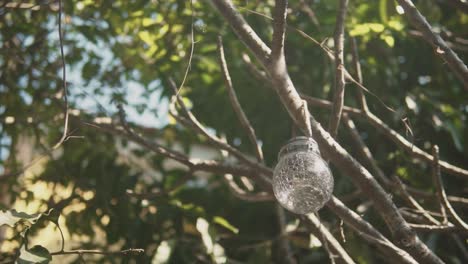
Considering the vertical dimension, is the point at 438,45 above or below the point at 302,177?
above

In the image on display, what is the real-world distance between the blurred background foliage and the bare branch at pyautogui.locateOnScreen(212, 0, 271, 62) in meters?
0.85

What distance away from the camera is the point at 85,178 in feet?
12.0

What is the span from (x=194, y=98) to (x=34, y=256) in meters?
2.21

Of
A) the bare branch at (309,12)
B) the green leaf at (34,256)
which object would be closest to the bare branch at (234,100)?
the bare branch at (309,12)

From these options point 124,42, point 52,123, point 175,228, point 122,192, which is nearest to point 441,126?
point 175,228

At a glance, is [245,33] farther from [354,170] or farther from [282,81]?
[354,170]

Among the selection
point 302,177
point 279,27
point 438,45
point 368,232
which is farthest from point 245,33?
point 368,232

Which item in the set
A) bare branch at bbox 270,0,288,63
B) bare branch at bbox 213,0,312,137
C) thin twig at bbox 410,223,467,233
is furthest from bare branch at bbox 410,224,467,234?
bare branch at bbox 270,0,288,63

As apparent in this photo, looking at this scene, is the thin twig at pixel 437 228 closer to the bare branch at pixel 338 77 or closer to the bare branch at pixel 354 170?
the bare branch at pixel 354 170

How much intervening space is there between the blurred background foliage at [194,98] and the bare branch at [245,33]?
850 millimetres

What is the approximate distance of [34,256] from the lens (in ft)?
5.81

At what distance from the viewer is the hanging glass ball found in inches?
72.9

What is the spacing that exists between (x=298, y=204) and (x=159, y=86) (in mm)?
2037

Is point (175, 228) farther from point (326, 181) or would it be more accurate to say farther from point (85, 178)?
point (326, 181)
